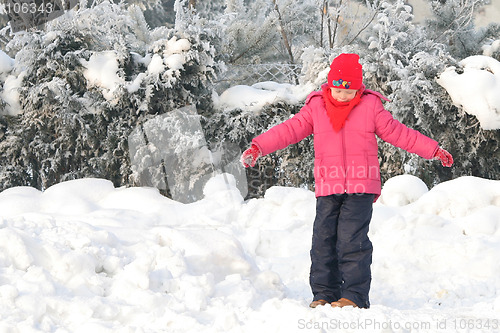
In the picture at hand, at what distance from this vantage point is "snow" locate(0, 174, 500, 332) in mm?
2443

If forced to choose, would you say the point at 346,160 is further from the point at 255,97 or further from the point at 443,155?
the point at 255,97

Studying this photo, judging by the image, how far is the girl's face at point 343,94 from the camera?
3.20 metres

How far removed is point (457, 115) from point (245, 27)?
2752 millimetres

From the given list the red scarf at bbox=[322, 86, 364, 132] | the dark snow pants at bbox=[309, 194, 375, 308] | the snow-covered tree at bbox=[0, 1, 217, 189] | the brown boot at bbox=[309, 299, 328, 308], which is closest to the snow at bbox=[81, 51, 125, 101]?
the snow-covered tree at bbox=[0, 1, 217, 189]

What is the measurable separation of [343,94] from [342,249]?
2.84 ft

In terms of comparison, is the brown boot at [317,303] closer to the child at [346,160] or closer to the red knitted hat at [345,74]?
the child at [346,160]

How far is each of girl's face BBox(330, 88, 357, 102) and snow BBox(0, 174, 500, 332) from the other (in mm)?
1081

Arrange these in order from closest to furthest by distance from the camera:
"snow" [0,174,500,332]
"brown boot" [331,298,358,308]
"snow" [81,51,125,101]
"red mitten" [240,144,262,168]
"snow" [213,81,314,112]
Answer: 1. "snow" [0,174,500,332]
2. "brown boot" [331,298,358,308]
3. "red mitten" [240,144,262,168]
4. "snow" [81,51,125,101]
5. "snow" [213,81,314,112]

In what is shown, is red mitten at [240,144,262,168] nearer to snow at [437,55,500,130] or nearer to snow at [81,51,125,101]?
snow at [81,51,125,101]

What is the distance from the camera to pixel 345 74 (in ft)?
10.3

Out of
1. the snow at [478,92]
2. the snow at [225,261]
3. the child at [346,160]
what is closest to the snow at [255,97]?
the snow at [225,261]

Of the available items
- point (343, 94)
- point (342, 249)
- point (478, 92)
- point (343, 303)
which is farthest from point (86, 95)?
point (478, 92)

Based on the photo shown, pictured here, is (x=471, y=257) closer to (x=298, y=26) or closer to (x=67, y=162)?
(x=67, y=162)

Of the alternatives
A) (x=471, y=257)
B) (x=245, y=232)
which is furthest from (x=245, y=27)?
(x=471, y=257)
